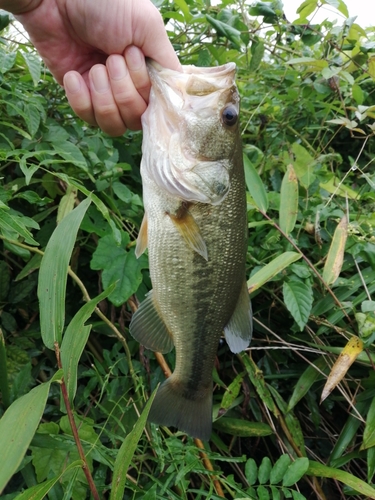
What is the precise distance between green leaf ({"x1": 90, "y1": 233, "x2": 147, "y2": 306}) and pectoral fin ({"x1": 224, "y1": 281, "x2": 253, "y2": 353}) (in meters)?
0.32

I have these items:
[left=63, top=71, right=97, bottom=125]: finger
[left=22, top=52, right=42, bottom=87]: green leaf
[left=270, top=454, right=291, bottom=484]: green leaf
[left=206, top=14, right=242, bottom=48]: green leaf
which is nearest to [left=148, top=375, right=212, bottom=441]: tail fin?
[left=270, top=454, right=291, bottom=484]: green leaf

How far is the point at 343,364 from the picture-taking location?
145 centimetres

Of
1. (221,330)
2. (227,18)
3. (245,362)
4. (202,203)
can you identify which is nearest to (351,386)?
(245,362)

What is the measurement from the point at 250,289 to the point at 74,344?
746 mm

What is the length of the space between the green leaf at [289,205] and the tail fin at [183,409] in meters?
0.65

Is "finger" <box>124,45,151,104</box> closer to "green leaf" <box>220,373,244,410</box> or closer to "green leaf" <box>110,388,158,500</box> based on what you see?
"green leaf" <box>110,388,158,500</box>

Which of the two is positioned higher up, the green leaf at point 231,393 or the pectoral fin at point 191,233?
the pectoral fin at point 191,233

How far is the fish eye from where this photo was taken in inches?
47.8

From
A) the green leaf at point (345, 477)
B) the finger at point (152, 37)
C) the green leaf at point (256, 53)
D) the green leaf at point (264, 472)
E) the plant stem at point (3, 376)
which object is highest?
the finger at point (152, 37)

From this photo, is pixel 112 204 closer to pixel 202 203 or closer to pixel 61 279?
pixel 202 203

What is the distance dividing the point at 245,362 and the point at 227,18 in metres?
1.37

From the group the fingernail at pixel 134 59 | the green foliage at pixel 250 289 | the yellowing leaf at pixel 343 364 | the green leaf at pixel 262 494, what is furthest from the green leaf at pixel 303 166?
the green leaf at pixel 262 494

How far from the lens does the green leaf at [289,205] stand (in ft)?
5.32

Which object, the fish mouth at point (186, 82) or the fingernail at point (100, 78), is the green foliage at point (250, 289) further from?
the fish mouth at point (186, 82)
